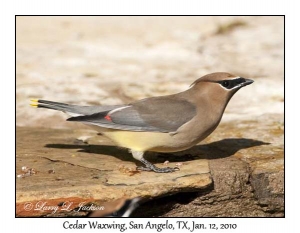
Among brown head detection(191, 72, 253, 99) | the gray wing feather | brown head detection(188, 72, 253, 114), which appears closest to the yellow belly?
the gray wing feather

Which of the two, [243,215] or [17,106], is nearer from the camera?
[243,215]

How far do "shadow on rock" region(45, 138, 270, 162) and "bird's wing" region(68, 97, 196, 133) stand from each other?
0.41m

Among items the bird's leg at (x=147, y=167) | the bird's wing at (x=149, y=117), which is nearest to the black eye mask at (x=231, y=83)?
the bird's wing at (x=149, y=117)

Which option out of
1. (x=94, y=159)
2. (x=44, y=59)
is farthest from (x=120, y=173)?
(x=44, y=59)

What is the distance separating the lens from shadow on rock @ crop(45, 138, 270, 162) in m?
6.38

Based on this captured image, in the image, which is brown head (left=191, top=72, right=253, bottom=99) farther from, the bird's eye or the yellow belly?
the yellow belly

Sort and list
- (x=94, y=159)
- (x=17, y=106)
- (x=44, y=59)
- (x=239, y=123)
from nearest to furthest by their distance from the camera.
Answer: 1. (x=94, y=159)
2. (x=239, y=123)
3. (x=17, y=106)
4. (x=44, y=59)

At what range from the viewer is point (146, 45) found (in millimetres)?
11078

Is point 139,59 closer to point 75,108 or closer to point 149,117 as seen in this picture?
point 75,108

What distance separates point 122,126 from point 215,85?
1.03 metres

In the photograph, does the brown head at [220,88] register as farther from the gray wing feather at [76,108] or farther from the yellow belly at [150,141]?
the gray wing feather at [76,108]

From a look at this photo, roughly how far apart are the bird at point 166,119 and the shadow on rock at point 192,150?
25cm

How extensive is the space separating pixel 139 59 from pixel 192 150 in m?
3.93
